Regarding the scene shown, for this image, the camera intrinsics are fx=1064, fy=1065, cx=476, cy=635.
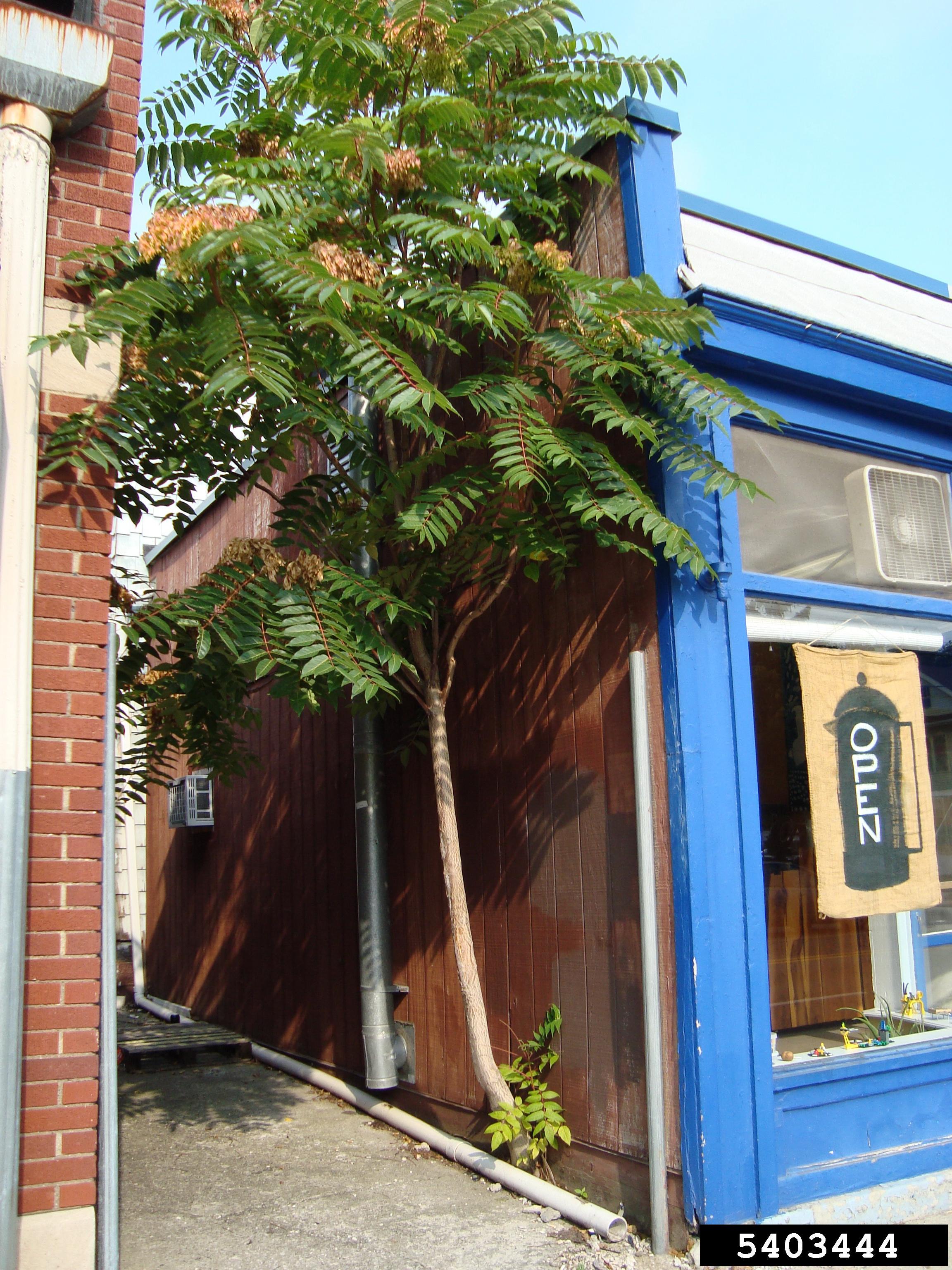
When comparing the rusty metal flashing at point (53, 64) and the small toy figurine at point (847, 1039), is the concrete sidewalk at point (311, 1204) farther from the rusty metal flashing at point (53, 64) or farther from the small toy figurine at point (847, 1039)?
the rusty metal flashing at point (53, 64)

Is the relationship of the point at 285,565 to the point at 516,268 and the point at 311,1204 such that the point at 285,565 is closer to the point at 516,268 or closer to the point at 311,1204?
the point at 516,268

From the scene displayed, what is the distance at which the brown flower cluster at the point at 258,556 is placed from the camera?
15.7ft

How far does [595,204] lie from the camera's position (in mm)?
5523

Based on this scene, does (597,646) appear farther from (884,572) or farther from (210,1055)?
(210,1055)

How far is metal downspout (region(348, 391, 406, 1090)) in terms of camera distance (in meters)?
6.43

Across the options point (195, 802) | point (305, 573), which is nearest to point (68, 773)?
point (305, 573)

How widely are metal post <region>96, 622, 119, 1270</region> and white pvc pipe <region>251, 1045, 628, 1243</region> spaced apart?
2.04 metres

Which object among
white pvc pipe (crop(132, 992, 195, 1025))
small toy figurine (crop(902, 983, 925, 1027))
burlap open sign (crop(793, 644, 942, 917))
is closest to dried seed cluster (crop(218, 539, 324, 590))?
burlap open sign (crop(793, 644, 942, 917))

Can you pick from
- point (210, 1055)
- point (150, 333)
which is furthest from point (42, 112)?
point (210, 1055)

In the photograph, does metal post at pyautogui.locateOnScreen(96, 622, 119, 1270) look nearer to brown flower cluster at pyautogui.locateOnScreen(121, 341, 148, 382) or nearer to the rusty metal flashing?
brown flower cluster at pyautogui.locateOnScreen(121, 341, 148, 382)

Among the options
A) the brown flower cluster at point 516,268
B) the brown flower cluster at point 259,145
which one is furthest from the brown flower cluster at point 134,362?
the brown flower cluster at point 516,268

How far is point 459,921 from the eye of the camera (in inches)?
211

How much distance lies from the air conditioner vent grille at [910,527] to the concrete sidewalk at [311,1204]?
3.59 metres

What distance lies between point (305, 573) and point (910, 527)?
3362 millimetres
